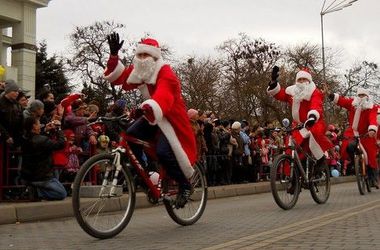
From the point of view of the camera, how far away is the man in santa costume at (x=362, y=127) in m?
12.0

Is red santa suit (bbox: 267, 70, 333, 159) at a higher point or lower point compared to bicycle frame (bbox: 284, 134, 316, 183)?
higher

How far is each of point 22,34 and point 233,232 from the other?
1019 inches

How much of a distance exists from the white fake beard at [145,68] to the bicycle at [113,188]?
0.54 metres

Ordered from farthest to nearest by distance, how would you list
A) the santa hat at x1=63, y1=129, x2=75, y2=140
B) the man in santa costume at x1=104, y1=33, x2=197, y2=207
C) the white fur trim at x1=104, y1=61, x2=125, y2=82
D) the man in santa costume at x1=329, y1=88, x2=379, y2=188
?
the man in santa costume at x1=329, y1=88, x2=379, y2=188, the santa hat at x1=63, y1=129, x2=75, y2=140, the white fur trim at x1=104, y1=61, x2=125, y2=82, the man in santa costume at x1=104, y1=33, x2=197, y2=207

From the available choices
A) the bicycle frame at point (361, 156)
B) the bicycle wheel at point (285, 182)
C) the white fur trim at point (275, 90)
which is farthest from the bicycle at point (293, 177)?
the bicycle frame at point (361, 156)

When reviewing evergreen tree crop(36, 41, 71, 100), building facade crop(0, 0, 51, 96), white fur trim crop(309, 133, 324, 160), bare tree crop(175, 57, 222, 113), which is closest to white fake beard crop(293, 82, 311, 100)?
white fur trim crop(309, 133, 324, 160)

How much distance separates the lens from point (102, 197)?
18.8 ft

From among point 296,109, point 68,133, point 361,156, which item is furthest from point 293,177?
point 68,133

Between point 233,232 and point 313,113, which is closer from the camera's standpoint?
point 233,232

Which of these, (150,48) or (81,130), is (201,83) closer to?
(81,130)

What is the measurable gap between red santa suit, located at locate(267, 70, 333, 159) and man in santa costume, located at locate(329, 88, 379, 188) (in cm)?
258

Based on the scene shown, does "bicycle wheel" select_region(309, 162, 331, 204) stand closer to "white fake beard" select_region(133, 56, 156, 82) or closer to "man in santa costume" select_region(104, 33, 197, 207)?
"man in santa costume" select_region(104, 33, 197, 207)

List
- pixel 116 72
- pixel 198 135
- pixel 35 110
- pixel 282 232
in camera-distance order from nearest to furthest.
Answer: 1. pixel 282 232
2. pixel 116 72
3. pixel 35 110
4. pixel 198 135

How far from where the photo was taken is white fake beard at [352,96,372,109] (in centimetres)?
1212
